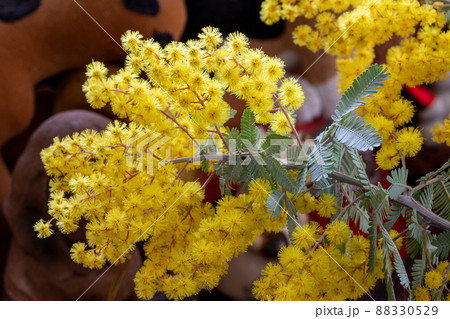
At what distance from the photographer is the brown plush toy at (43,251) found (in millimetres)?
723

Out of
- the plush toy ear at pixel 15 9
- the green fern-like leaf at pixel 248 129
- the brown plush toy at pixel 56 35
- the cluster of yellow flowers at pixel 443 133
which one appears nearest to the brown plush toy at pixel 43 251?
the brown plush toy at pixel 56 35

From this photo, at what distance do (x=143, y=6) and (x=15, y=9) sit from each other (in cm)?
23

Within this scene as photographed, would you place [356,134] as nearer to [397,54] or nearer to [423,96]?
[397,54]

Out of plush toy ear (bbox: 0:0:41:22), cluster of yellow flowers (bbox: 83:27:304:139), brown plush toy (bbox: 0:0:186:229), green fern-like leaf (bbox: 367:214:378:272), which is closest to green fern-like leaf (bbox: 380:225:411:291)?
green fern-like leaf (bbox: 367:214:378:272)

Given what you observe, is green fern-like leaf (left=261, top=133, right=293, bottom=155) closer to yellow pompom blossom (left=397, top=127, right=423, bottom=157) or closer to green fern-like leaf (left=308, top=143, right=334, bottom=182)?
green fern-like leaf (left=308, top=143, right=334, bottom=182)

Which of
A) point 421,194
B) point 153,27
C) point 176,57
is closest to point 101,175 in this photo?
point 176,57

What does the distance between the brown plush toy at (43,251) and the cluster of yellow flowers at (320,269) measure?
0.35 m

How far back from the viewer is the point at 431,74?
0.59m

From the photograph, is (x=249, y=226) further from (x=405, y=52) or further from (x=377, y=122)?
(x=405, y=52)

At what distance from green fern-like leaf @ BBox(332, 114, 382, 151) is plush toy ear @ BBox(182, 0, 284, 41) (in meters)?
0.29

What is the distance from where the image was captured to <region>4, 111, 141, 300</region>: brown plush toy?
2.37 feet

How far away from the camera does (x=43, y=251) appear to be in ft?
2.42

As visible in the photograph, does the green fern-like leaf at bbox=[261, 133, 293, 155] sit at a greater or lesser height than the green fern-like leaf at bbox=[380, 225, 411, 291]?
greater
